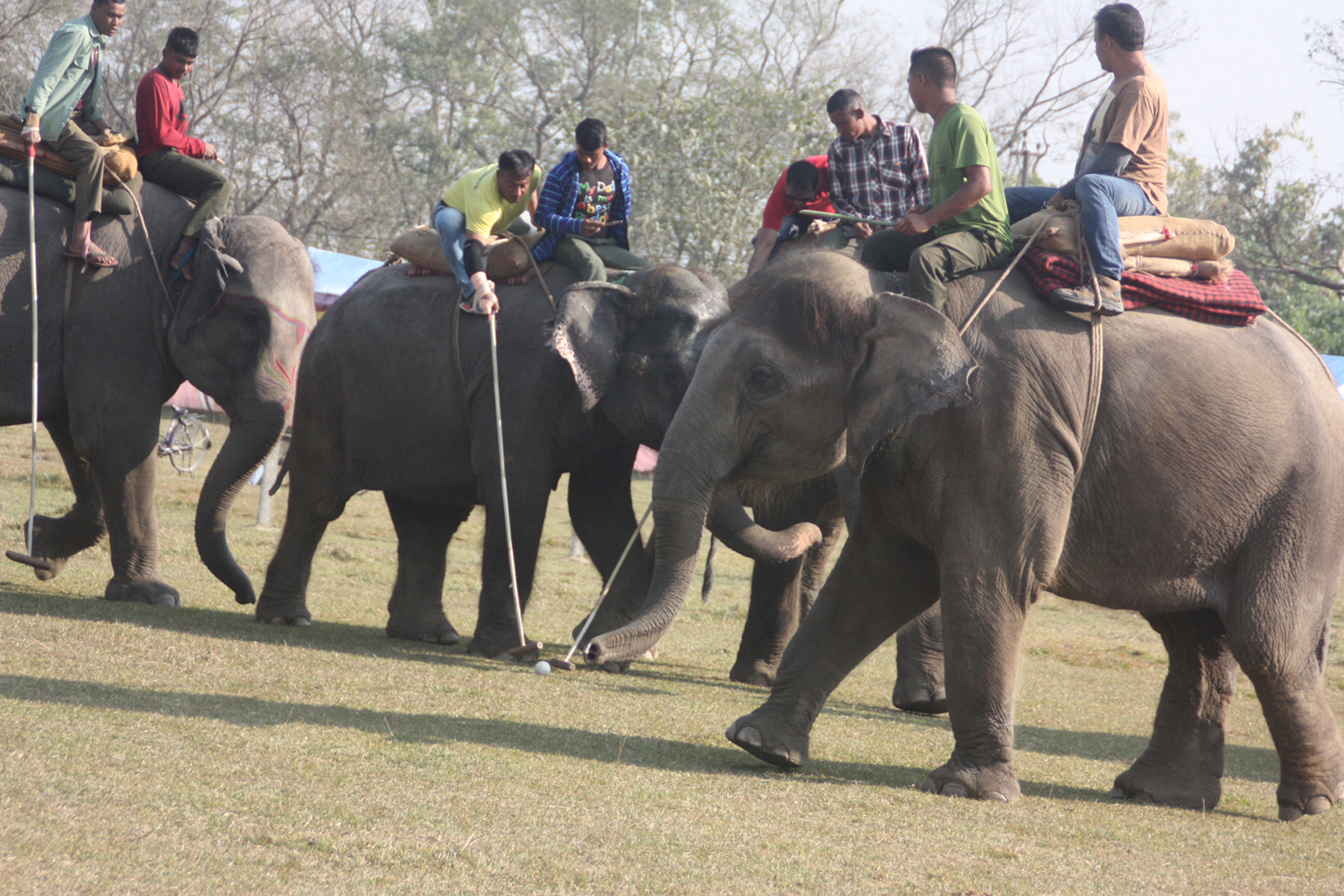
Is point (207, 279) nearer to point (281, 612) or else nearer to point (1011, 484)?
point (281, 612)

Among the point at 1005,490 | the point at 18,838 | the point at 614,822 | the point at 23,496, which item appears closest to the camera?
the point at 18,838

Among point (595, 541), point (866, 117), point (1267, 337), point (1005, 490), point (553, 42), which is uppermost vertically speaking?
point (553, 42)

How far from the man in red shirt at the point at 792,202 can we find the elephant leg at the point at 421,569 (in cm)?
225

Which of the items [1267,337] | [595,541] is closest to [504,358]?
[595,541]

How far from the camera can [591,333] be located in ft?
22.0

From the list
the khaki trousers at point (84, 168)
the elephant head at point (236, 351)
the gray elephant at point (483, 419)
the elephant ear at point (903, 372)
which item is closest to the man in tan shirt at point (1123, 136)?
the elephant ear at point (903, 372)

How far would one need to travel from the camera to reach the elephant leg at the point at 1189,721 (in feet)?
15.6

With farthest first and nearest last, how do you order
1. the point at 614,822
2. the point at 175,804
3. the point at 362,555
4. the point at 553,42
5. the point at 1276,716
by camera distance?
1. the point at 553,42
2. the point at 362,555
3. the point at 1276,716
4. the point at 614,822
5. the point at 175,804

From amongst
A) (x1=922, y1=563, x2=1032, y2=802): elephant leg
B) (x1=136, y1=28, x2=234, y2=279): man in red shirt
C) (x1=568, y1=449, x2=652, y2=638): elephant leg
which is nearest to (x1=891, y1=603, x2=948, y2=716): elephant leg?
(x1=568, y1=449, x2=652, y2=638): elephant leg

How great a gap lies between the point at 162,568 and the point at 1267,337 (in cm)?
668

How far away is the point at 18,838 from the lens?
9.64 feet

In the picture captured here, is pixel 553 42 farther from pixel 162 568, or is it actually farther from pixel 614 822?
pixel 614 822

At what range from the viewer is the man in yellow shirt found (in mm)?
7188

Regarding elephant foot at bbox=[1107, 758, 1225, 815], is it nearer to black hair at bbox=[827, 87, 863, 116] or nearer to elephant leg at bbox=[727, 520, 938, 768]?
elephant leg at bbox=[727, 520, 938, 768]
